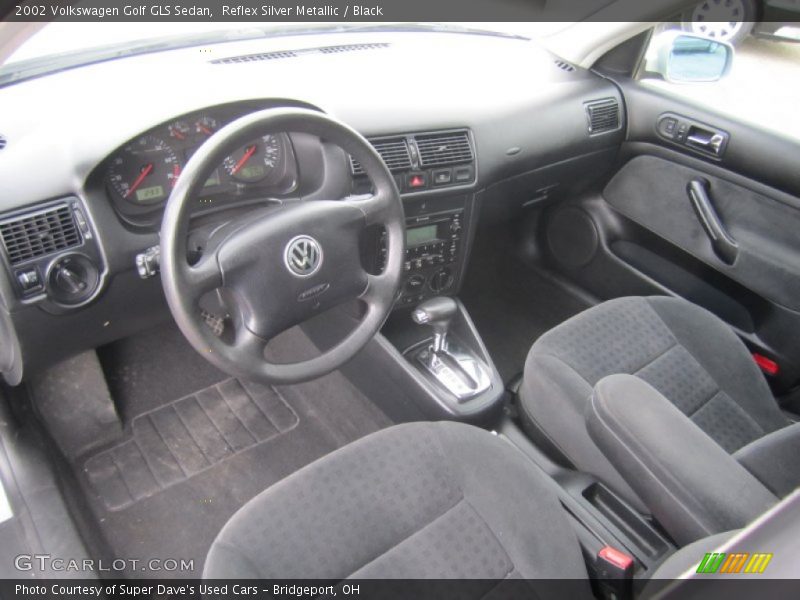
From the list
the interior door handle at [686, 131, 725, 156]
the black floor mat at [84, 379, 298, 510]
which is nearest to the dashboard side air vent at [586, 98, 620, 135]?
the interior door handle at [686, 131, 725, 156]

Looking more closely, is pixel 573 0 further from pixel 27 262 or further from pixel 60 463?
pixel 60 463

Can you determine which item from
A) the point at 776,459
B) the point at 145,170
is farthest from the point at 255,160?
the point at 776,459

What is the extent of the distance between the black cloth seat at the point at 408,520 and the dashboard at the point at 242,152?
1.94 ft

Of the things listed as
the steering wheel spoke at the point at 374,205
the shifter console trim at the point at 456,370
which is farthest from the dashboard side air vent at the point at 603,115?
the steering wheel spoke at the point at 374,205

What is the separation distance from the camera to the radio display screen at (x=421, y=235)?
2.00 m

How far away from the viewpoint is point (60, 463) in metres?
1.94

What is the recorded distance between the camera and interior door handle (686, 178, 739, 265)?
85.6 inches

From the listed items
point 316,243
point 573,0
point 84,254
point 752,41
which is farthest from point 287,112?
point 752,41

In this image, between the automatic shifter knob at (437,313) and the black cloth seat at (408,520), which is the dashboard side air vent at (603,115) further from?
the black cloth seat at (408,520)

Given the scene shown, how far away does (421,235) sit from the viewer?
2021mm

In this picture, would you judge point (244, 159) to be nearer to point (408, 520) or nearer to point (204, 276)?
point (204, 276)

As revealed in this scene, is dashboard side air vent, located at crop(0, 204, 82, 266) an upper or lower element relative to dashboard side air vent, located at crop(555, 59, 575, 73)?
upper

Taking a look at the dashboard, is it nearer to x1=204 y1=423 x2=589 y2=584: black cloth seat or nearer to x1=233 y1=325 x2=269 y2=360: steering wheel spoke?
x1=233 y1=325 x2=269 y2=360: steering wheel spoke

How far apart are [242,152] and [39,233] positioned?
1.50ft
